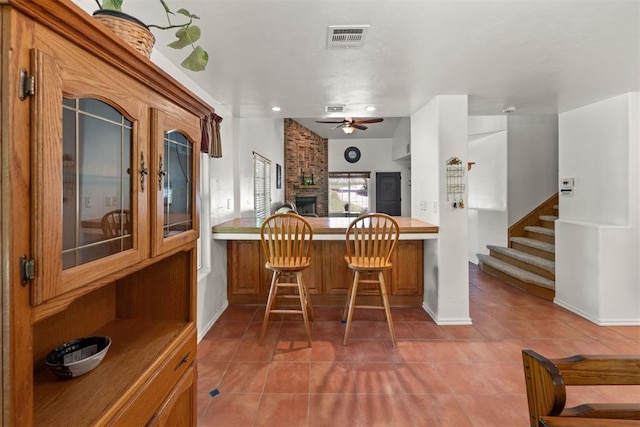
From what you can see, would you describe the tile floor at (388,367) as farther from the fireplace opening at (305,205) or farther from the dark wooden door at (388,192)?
the dark wooden door at (388,192)

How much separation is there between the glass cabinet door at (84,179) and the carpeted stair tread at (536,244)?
4.89 meters

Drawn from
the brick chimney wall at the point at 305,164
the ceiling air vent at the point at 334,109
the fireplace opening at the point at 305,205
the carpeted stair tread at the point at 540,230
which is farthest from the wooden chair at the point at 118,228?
the fireplace opening at the point at 305,205

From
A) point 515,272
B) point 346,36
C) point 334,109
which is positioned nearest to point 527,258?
point 515,272

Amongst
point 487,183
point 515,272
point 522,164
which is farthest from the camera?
point 487,183

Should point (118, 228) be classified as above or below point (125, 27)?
below

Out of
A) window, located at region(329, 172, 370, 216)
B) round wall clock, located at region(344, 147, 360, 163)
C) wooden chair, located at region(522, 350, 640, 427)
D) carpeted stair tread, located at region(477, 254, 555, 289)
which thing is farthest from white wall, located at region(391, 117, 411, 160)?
wooden chair, located at region(522, 350, 640, 427)

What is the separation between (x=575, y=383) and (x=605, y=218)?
331 cm

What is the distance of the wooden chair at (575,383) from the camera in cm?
69

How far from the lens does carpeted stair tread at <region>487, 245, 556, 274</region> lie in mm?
4011

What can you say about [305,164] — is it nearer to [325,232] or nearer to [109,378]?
[325,232]

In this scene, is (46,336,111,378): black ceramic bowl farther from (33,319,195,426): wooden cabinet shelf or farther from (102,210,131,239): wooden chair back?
(102,210,131,239): wooden chair back

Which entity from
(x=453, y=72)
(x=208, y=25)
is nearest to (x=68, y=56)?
(x=208, y=25)

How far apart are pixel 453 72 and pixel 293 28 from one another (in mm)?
1353

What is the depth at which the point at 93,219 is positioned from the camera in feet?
2.52
